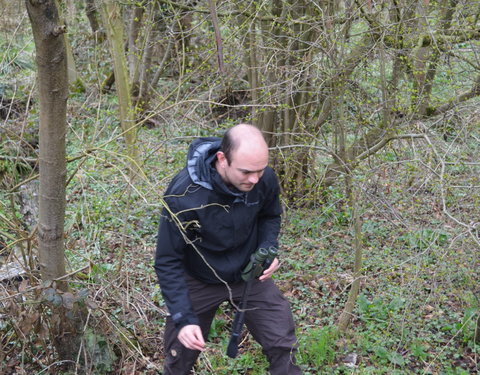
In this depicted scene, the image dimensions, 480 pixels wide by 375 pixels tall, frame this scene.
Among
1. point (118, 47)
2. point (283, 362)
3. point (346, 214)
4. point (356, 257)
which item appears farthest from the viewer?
point (118, 47)

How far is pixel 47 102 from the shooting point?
296 cm

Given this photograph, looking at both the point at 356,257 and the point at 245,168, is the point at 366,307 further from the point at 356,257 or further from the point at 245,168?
the point at 245,168

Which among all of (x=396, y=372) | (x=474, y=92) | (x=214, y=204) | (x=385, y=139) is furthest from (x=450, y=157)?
(x=214, y=204)

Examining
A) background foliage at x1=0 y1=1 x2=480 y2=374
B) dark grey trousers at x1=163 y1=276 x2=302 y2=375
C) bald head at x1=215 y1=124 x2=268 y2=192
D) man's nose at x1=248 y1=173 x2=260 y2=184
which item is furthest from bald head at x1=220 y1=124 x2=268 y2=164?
dark grey trousers at x1=163 y1=276 x2=302 y2=375

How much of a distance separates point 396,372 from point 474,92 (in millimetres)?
2563

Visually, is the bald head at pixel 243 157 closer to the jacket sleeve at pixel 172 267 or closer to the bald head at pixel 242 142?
the bald head at pixel 242 142

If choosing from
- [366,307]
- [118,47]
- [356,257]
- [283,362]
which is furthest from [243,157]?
[118,47]

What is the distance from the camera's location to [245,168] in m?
2.88

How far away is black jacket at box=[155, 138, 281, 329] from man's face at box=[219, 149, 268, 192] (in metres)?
0.07

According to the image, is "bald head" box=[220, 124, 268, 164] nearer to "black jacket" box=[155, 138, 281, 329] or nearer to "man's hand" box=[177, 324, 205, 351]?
"black jacket" box=[155, 138, 281, 329]

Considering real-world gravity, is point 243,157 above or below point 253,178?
above

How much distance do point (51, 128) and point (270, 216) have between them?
143 cm

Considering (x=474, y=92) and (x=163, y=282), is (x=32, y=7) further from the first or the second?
(x=474, y=92)

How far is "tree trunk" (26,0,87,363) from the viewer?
270 centimetres
